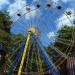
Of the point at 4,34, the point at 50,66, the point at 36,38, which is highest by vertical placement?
the point at 4,34

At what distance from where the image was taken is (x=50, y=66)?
3553cm

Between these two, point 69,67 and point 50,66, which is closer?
point 50,66

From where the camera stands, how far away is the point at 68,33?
213ft

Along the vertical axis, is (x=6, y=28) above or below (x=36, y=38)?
above

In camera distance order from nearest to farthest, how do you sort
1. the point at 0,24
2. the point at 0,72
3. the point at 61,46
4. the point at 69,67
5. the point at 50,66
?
1. the point at 50,66
2. the point at 0,72
3. the point at 69,67
4. the point at 0,24
5. the point at 61,46

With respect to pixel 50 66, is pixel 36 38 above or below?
above

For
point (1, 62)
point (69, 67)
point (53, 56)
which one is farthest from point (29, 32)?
point (53, 56)

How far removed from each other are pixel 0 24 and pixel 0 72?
8544 mm

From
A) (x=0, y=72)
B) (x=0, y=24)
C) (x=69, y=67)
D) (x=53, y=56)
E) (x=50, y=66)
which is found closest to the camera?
(x=50, y=66)

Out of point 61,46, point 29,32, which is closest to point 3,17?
point 61,46

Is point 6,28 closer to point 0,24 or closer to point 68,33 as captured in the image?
point 0,24

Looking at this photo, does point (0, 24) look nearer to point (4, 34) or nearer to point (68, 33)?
point (4, 34)

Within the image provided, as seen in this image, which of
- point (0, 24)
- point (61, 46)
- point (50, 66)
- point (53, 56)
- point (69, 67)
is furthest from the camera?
point (61, 46)

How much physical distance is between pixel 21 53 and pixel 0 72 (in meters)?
9.51
